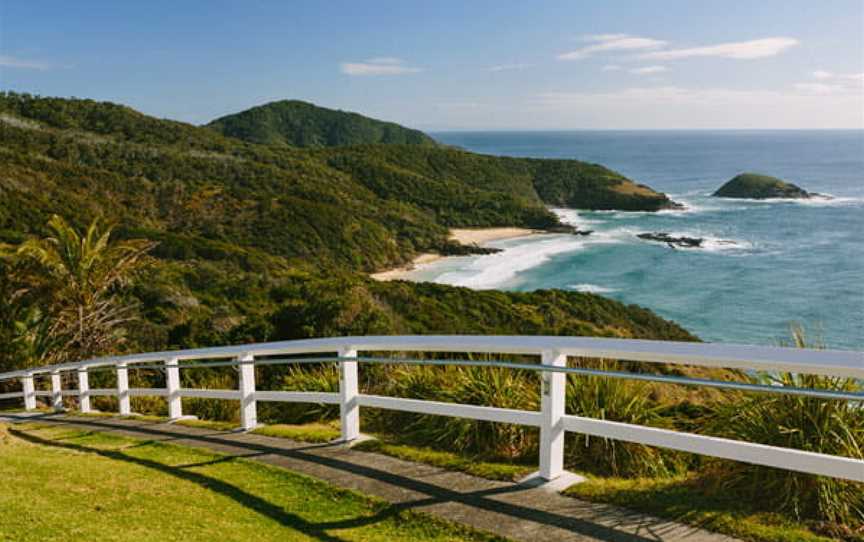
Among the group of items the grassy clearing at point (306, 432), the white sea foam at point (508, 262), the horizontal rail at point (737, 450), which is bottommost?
the white sea foam at point (508, 262)

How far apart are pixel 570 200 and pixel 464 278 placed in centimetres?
6882

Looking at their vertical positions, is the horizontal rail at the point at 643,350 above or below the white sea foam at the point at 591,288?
above

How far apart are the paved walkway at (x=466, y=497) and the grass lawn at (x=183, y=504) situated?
5.3 inches

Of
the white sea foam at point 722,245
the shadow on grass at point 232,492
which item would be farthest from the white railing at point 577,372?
the white sea foam at point 722,245

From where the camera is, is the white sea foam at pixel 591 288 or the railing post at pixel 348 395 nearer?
the railing post at pixel 348 395

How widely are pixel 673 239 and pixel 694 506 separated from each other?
85523mm

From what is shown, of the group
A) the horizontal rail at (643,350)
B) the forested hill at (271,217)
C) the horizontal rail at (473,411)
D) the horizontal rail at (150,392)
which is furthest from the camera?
the forested hill at (271,217)

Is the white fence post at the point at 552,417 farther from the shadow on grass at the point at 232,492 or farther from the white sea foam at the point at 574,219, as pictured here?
the white sea foam at the point at 574,219

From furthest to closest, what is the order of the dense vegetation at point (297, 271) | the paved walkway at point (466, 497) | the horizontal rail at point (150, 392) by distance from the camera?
the horizontal rail at point (150, 392)
the dense vegetation at point (297, 271)
the paved walkway at point (466, 497)

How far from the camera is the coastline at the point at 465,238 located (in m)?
71.1

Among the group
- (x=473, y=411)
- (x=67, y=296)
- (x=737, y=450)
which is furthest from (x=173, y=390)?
(x=67, y=296)

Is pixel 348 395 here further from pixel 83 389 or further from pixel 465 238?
pixel 465 238

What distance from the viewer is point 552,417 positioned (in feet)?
13.0

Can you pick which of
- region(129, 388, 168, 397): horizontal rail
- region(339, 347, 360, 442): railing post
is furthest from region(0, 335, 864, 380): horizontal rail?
region(129, 388, 168, 397): horizontal rail
